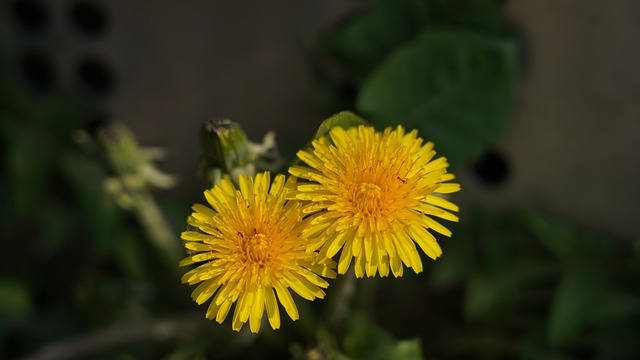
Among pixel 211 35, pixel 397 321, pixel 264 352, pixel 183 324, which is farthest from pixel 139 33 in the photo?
pixel 397 321

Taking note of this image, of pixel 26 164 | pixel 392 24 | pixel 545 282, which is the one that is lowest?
pixel 545 282

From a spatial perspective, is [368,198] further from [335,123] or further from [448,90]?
[448,90]

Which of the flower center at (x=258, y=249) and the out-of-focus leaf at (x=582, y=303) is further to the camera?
the out-of-focus leaf at (x=582, y=303)

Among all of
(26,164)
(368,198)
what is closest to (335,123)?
(368,198)

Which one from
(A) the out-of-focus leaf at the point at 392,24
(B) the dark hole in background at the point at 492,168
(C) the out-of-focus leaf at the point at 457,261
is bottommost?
(C) the out-of-focus leaf at the point at 457,261

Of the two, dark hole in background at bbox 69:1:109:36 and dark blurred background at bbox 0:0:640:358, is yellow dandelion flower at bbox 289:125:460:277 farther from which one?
dark hole in background at bbox 69:1:109:36

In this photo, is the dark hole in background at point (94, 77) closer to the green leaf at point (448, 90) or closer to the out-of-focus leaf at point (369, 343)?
the green leaf at point (448, 90)

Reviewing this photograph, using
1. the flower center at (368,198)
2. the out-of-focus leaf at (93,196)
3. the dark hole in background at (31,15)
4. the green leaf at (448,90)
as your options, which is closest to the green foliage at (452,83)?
the green leaf at (448,90)
